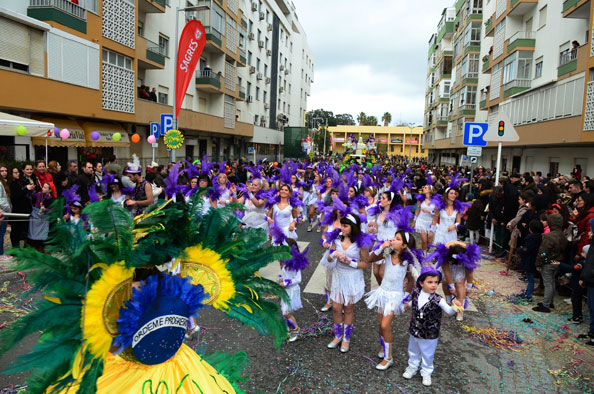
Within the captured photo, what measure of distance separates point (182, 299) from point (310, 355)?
303cm

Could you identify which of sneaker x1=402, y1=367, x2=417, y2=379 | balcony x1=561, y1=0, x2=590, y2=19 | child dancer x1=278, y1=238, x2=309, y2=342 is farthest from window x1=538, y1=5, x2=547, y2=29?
sneaker x1=402, y1=367, x2=417, y2=379

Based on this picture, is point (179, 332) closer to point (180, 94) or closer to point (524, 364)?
point (524, 364)

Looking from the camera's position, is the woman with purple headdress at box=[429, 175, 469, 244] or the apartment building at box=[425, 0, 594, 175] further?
the apartment building at box=[425, 0, 594, 175]

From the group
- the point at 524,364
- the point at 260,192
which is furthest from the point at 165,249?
the point at 260,192

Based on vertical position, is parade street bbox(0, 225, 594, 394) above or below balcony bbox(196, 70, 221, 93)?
below

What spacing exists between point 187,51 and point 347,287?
11.8 metres

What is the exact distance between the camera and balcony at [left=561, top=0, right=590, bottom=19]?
16719 millimetres

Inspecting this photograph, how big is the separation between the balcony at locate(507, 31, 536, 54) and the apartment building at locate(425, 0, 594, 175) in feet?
0.18

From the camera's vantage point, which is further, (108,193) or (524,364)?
(108,193)

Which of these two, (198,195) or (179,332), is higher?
(198,195)

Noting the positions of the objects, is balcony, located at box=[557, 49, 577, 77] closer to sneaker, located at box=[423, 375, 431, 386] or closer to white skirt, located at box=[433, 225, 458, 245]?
white skirt, located at box=[433, 225, 458, 245]

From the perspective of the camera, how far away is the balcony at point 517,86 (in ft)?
80.1

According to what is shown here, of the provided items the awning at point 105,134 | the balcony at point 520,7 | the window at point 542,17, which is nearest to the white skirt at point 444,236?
the awning at point 105,134

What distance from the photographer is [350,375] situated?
4301 millimetres
